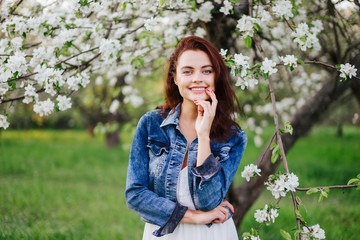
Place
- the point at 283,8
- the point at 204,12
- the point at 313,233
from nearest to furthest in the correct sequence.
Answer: the point at 313,233 → the point at 283,8 → the point at 204,12

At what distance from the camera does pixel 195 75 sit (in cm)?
176

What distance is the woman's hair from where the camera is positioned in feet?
5.93

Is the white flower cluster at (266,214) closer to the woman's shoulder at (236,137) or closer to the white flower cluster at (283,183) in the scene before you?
the white flower cluster at (283,183)

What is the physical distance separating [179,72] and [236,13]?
1.26 metres

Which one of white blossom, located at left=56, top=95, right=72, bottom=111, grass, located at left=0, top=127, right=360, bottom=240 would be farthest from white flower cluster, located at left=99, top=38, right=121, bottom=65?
grass, located at left=0, top=127, right=360, bottom=240

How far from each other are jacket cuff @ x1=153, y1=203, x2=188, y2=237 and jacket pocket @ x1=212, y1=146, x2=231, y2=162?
1.11ft

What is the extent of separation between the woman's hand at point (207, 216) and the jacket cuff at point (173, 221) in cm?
3

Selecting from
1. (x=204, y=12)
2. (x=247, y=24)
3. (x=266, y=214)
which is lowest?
(x=266, y=214)

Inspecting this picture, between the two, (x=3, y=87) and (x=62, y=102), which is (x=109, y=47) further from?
(x=3, y=87)

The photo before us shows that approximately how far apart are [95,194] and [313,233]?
4226 millimetres

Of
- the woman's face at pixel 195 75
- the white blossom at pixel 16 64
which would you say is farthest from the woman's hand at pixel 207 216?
the white blossom at pixel 16 64

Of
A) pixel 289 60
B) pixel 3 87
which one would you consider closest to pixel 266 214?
pixel 289 60

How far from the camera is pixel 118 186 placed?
6.02 m

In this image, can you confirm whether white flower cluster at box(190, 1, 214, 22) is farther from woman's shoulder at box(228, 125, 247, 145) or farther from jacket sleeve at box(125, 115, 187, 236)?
jacket sleeve at box(125, 115, 187, 236)
